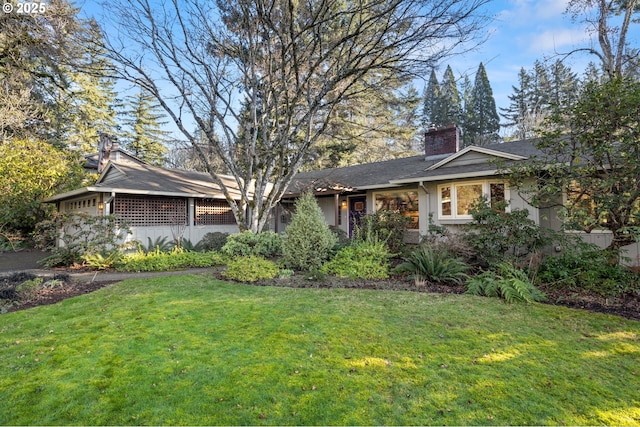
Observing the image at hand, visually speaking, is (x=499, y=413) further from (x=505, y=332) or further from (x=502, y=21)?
(x=502, y=21)

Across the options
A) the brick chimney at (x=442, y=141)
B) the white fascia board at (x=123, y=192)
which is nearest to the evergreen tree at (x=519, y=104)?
the brick chimney at (x=442, y=141)

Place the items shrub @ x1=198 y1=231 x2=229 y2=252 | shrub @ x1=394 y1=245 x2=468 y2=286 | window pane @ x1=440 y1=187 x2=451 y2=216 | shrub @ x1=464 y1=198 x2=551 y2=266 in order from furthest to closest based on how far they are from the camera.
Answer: shrub @ x1=198 y1=231 x2=229 y2=252 < window pane @ x1=440 y1=187 x2=451 y2=216 < shrub @ x1=464 y1=198 x2=551 y2=266 < shrub @ x1=394 y1=245 x2=468 y2=286

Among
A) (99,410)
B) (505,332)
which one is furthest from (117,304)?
(505,332)

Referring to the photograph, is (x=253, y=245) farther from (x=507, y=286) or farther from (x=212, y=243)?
(x=507, y=286)

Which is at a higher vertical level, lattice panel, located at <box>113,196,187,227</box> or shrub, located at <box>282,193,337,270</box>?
lattice panel, located at <box>113,196,187,227</box>

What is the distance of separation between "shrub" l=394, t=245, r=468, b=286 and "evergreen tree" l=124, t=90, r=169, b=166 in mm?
30372

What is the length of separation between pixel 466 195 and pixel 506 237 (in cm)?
316

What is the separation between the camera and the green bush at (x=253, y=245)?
9.20m

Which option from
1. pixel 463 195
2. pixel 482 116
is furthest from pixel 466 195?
pixel 482 116

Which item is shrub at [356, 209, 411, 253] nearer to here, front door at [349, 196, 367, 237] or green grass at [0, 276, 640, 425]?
front door at [349, 196, 367, 237]

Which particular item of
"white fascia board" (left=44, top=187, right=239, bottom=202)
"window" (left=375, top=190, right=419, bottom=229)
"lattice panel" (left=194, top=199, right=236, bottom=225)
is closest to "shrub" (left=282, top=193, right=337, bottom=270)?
"window" (left=375, top=190, right=419, bottom=229)

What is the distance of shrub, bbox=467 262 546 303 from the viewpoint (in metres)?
5.17

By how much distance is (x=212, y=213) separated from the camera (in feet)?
45.2

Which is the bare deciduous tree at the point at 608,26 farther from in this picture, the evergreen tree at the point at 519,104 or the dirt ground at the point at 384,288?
the evergreen tree at the point at 519,104
